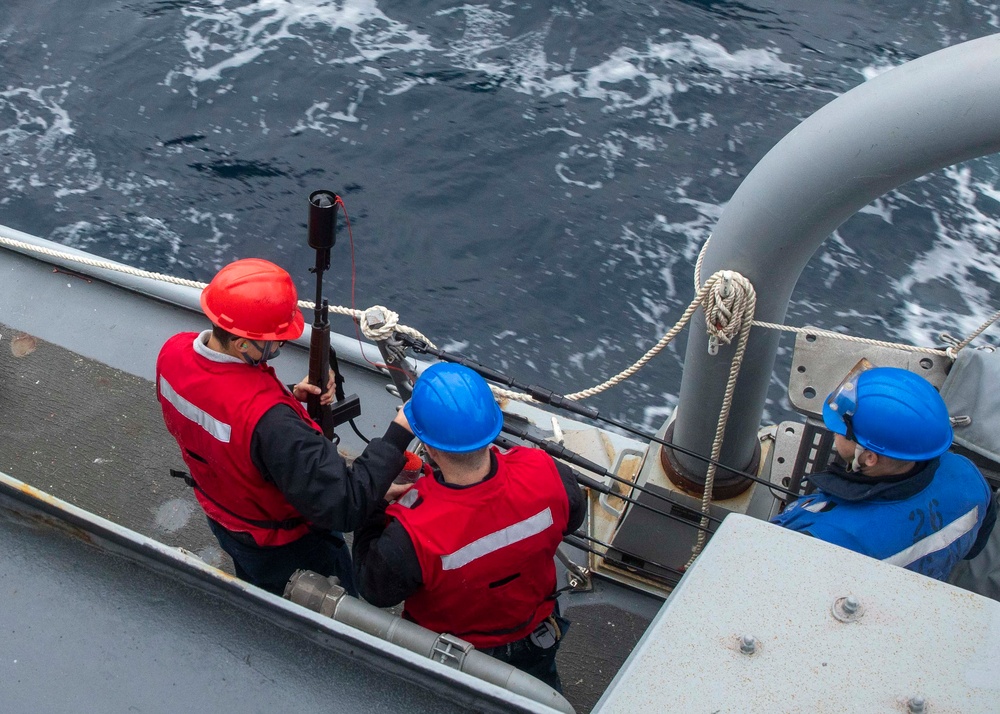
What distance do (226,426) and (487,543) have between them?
2.62 feet

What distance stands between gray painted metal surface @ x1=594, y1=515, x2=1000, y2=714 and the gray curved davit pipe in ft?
3.53

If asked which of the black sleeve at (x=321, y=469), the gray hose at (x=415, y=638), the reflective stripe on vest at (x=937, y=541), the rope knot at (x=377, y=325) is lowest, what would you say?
the gray hose at (x=415, y=638)

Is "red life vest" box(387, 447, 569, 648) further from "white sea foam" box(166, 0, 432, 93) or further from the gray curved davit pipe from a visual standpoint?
"white sea foam" box(166, 0, 432, 93)

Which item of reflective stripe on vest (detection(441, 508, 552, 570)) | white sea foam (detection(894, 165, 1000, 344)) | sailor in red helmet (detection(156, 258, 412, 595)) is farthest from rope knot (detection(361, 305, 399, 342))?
white sea foam (detection(894, 165, 1000, 344))

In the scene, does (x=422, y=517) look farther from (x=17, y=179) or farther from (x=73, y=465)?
(x=17, y=179)

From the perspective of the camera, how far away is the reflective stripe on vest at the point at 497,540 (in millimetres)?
2227

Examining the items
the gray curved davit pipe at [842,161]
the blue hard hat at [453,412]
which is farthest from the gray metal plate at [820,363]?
the blue hard hat at [453,412]

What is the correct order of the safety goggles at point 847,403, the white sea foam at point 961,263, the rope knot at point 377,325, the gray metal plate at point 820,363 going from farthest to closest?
the white sea foam at point 961,263, the gray metal plate at point 820,363, the rope knot at point 377,325, the safety goggles at point 847,403

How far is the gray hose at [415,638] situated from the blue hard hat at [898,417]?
1.03 metres

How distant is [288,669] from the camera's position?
1950 mm

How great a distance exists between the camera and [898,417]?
221cm

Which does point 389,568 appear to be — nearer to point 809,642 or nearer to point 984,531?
point 809,642

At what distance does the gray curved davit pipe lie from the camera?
215 cm

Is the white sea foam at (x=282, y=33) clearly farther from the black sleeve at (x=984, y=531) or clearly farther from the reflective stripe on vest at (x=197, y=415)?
the black sleeve at (x=984, y=531)
